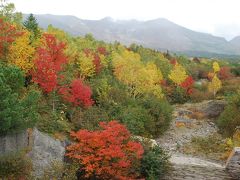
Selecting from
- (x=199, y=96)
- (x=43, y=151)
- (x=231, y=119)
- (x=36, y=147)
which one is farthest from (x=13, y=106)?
(x=199, y=96)

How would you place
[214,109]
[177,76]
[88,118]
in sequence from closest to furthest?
[88,118] < [214,109] < [177,76]

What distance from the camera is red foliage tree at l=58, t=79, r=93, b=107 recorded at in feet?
85.8

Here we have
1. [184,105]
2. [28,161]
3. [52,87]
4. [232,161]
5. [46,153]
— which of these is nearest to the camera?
[28,161]

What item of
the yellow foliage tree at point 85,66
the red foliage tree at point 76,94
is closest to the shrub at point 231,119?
the yellow foliage tree at point 85,66

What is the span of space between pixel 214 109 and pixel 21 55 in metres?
23.2

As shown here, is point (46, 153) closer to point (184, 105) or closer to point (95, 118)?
point (95, 118)

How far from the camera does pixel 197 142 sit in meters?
30.8

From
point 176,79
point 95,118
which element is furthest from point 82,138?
point 176,79

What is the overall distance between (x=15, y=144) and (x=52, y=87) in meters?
6.85

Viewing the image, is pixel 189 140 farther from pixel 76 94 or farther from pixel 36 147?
pixel 36 147

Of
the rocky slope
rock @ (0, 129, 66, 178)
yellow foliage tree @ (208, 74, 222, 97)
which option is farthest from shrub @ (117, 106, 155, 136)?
yellow foliage tree @ (208, 74, 222, 97)

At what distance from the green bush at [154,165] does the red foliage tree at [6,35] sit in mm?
11592

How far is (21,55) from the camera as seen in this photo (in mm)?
26719

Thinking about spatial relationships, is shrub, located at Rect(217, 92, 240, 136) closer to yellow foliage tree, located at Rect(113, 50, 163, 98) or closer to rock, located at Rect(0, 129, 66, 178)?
yellow foliage tree, located at Rect(113, 50, 163, 98)
